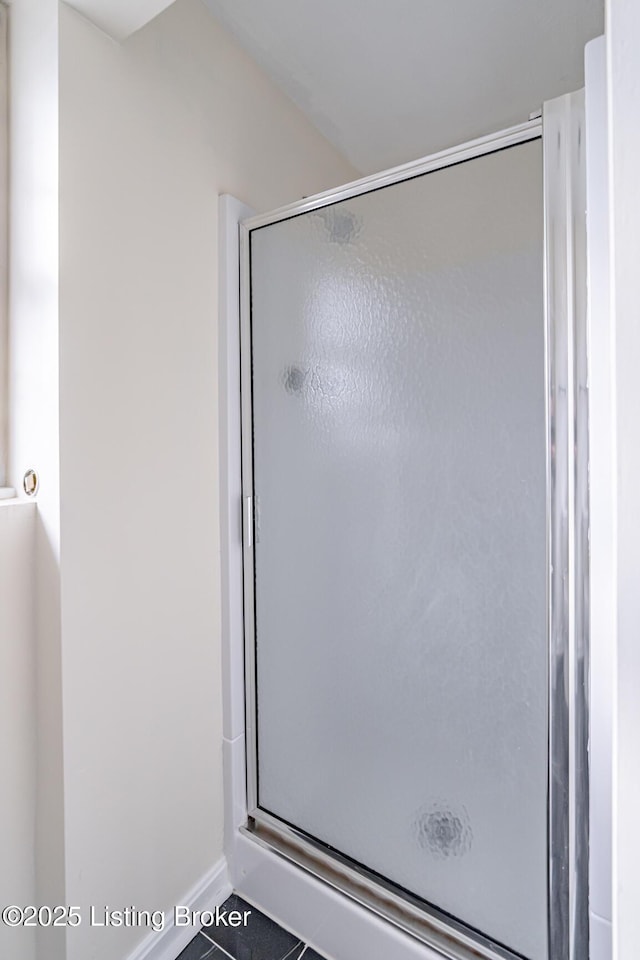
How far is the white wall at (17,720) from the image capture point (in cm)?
95

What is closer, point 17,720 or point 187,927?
point 17,720

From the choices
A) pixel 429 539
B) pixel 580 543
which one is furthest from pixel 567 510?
pixel 429 539

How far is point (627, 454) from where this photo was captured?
13.1 inches

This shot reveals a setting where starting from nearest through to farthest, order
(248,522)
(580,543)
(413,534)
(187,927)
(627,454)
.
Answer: (627,454)
(580,543)
(413,534)
(187,927)
(248,522)

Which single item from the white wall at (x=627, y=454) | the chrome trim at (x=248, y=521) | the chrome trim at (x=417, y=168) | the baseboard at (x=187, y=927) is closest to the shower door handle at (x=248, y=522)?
the chrome trim at (x=248, y=521)

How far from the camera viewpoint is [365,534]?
116 cm

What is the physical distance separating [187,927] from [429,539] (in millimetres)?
1106

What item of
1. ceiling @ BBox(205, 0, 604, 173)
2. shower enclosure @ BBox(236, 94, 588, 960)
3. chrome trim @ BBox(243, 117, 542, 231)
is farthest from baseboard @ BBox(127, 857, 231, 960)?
ceiling @ BBox(205, 0, 604, 173)

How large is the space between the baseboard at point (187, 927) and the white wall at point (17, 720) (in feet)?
0.77

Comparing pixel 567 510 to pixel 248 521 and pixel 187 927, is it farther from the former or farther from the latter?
pixel 187 927

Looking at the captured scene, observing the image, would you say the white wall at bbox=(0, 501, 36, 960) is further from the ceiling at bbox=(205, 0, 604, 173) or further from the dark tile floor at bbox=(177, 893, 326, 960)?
the ceiling at bbox=(205, 0, 604, 173)

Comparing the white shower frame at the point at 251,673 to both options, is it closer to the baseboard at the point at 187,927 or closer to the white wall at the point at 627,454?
the baseboard at the point at 187,927

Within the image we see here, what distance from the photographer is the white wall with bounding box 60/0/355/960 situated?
3.21 feet

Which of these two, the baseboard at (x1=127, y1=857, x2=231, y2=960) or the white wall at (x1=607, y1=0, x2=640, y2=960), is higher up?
the white wall at (x1=607, y1=0, x2=640, y2=960)
